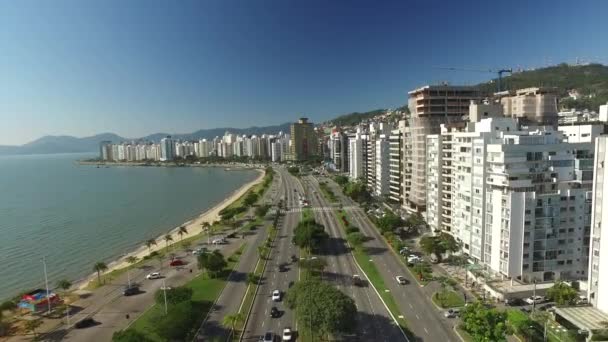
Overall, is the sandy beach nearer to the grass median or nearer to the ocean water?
the ocean water

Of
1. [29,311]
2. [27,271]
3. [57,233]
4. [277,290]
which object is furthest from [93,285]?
[57,233]

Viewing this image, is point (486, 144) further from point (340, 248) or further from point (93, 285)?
point (93, 285)

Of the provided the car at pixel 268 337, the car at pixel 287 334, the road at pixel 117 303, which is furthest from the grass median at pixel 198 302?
the car at pixel 287 334

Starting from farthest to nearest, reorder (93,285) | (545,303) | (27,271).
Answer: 1. (27,271)
2. (93,285)
3. (545,303)

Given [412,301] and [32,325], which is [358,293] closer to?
[412,301]

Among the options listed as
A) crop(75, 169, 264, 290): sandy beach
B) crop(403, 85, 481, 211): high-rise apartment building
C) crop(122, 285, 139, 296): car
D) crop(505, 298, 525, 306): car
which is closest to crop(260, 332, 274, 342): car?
crop(122, 285, 139, 296): car

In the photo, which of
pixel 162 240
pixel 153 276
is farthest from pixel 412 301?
pixel 162 240
